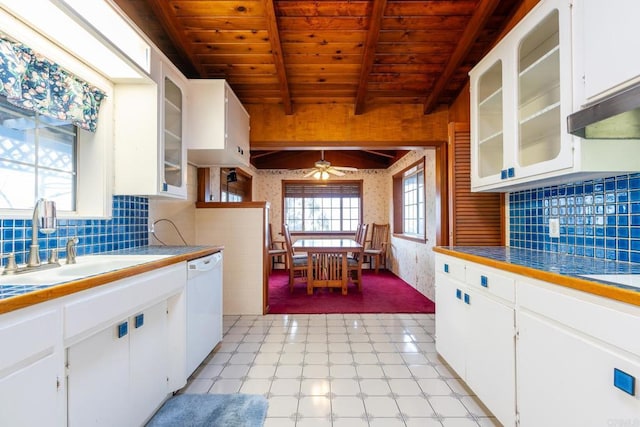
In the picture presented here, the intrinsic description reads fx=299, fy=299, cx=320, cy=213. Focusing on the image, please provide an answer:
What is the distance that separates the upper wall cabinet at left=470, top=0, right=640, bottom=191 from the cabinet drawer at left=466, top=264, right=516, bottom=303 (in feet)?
1.95

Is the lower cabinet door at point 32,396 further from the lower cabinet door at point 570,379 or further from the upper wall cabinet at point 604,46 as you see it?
the upper wall cabinet at point 604,46

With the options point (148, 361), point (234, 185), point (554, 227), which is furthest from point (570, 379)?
point (234, 185)

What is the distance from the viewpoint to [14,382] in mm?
813

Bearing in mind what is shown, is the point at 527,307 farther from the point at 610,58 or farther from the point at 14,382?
the point at 14,382

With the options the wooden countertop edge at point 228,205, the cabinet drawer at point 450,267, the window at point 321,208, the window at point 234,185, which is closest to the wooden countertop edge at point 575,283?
the cabinet drawer at point 450,267

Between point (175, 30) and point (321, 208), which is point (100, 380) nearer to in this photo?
point (175, 30)

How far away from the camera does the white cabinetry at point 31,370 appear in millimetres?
792

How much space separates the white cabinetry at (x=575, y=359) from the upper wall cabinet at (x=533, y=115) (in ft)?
2.31

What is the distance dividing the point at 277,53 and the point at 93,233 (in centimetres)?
200

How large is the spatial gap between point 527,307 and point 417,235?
3.63 meters

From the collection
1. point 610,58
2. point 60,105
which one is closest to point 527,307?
point 610,58

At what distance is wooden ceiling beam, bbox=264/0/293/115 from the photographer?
2236mm

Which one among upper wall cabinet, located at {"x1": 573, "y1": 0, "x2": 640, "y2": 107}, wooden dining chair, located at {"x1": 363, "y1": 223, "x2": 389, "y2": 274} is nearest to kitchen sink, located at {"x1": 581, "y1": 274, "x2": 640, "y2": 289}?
upper wall cabinet, located at {"x1": 573, "y1": 0, "x2": 640, "y2": 107}

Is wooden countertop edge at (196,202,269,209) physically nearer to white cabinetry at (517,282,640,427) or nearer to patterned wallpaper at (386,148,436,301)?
patterned wallpaper at (386,148,436,301)
